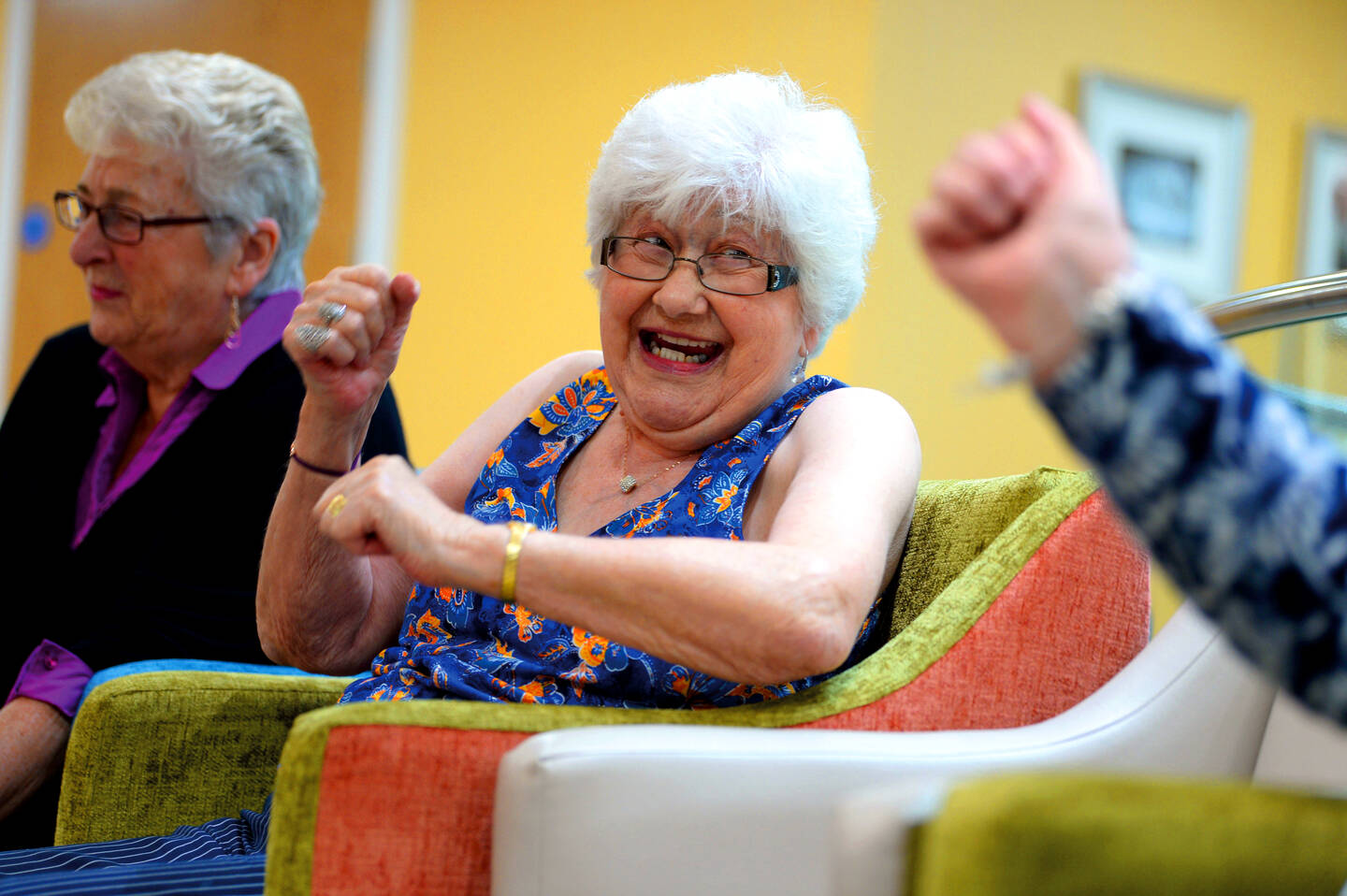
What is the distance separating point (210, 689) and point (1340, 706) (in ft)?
4.30

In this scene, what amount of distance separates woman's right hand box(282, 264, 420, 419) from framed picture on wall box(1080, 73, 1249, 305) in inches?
121

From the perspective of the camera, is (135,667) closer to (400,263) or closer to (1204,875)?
(1204,875)

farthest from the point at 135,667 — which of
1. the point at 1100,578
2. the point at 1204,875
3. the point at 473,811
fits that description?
the point at 1204,875

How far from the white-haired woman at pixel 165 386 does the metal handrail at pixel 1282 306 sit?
3.83 feet

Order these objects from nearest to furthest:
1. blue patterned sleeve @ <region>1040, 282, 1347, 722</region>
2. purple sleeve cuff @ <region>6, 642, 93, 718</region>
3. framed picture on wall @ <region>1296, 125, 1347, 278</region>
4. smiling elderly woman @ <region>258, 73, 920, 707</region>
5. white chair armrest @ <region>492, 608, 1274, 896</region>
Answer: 1. blue patterned sleeve @ <region>1040, 282, 1347, 722</region>
2. white chair armrest @ <region>492, 608, 1274, 896</region>
3. smiling elderly woman @ <region>258, 73, 920, 707</region>
4. purple sleeve cuff @ <region>6, 642, 93, 718</region>
5. framed picture on wall @ <region>1296, 125, 1347, 278</region>

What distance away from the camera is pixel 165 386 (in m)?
2.07

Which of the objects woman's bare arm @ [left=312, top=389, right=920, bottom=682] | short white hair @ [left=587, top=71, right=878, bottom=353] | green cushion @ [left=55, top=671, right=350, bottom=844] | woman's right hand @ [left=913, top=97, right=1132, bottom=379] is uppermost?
short white hair @ [left=587, top=71, right=878, bottom=353]

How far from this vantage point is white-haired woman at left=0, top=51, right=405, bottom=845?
178 centimetres

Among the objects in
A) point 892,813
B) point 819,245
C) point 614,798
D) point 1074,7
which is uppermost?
point 1074,7

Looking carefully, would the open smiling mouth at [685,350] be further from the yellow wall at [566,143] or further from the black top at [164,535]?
the yellow wall at [566,143]

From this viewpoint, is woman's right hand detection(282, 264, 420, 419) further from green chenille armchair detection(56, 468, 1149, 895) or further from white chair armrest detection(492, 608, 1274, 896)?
white chair armrest detection(492, 608, 1274, 896)

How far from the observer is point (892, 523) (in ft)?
4.02

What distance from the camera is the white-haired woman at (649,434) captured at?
125 centimetres

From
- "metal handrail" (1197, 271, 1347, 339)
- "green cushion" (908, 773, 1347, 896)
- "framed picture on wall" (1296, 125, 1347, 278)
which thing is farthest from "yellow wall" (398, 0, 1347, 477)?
"green cushion" (908, 773, 1347, 896)
